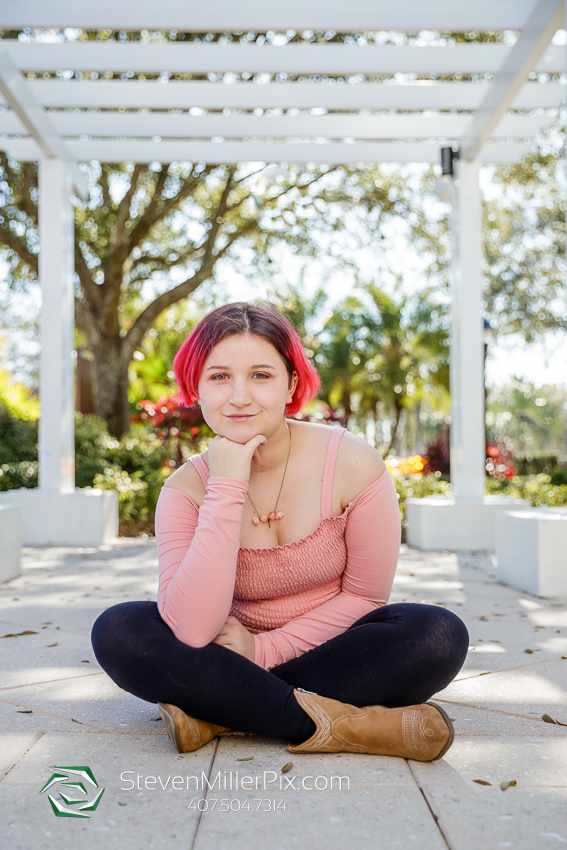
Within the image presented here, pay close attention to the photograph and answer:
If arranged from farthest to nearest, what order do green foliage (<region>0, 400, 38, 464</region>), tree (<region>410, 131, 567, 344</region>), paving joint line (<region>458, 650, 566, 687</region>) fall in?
tree (<region>410, 131, 567, 344</region>) → green foliage (<region>0, 400, 38, 464</region>) → paving joint line (<region>458, 650, 566, 687</region>)

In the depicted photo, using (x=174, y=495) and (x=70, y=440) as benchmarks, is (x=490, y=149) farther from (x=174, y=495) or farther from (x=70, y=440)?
(x=174, y=495)

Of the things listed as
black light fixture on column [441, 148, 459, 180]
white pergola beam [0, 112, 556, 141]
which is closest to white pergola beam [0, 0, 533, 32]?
white pergola beam [0, 112, 556, 141]

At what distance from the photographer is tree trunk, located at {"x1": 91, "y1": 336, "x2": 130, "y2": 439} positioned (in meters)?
10.9

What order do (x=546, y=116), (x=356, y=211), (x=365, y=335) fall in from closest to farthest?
(x=546, y=116), (x=356, y=211), (x=365, y=335)

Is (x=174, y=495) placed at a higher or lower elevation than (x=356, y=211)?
lower

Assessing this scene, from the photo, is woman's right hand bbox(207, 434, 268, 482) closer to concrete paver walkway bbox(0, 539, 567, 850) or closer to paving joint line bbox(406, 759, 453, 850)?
concrete paver walkway bbox(0, 539, 567, 850)

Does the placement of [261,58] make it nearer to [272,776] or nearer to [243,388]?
[243,388]

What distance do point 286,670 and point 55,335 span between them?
547 cm

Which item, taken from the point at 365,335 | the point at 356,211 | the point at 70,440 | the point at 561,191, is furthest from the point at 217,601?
the point at 365,335

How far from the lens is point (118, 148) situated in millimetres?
7094

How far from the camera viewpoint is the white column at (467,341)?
22.1 ft

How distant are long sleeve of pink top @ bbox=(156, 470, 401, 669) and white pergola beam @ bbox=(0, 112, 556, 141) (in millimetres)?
5238

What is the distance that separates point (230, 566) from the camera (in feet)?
5.91

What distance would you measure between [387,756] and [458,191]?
6058mm
